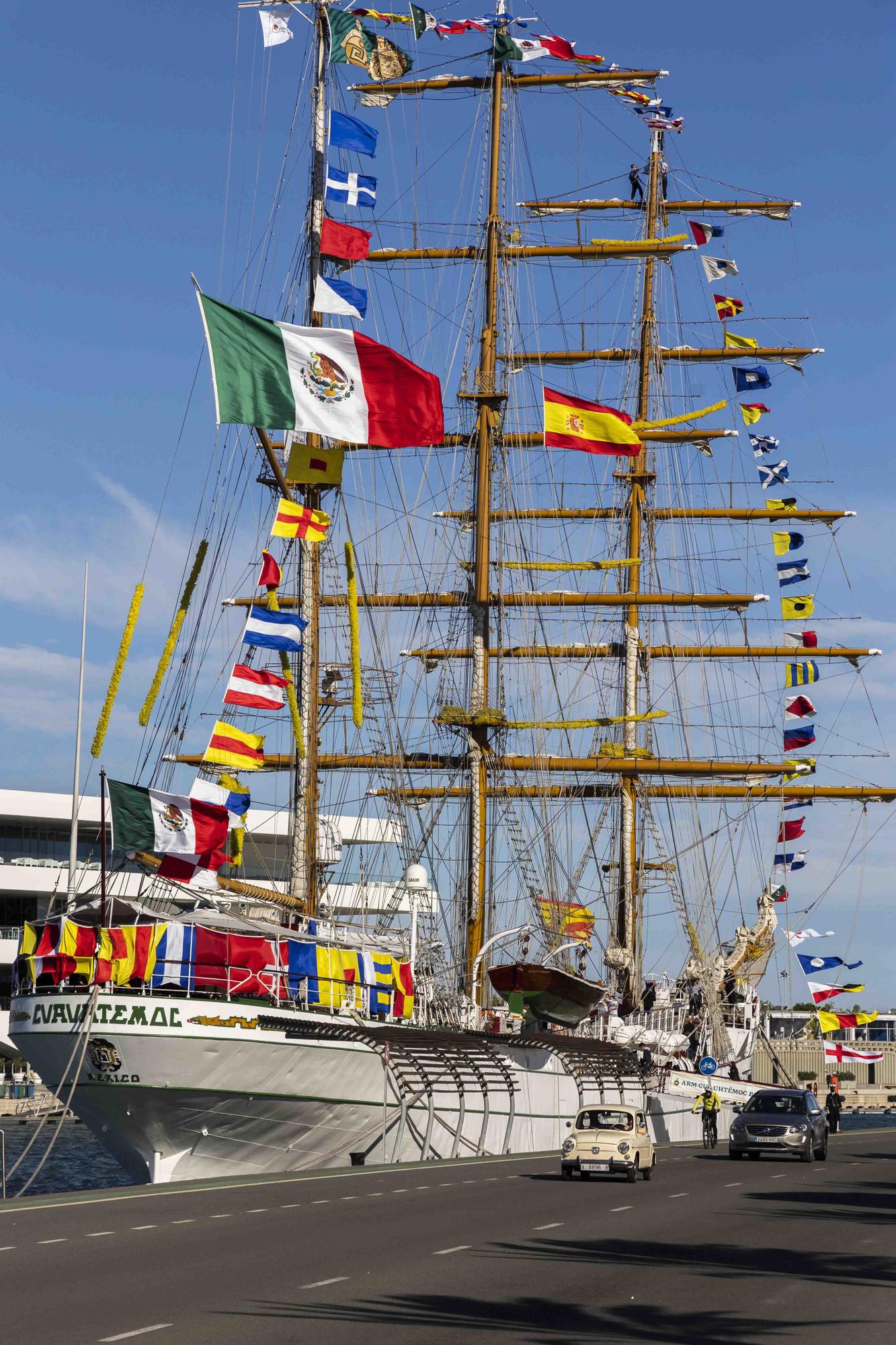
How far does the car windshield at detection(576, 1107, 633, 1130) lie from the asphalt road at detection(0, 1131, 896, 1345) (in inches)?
84.5

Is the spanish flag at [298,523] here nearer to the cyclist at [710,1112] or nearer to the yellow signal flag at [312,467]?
the yellow signal flag at [312,467]

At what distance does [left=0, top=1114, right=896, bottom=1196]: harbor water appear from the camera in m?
43.1

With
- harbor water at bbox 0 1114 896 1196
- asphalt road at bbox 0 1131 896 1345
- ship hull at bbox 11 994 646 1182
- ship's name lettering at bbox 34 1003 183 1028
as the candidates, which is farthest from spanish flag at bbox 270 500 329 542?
asphalt road at bbox 0 1131 896 1345

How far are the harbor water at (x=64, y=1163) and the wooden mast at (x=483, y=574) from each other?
12051 mm

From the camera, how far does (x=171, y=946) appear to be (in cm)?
3131

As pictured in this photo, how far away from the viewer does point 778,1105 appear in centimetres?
3694

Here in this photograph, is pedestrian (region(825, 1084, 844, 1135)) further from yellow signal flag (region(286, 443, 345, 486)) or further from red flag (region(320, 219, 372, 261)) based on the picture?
red flag (region(320, 219, 372, 261))

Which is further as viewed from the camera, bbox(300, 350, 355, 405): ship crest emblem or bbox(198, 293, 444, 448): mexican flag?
bbox(300, 350, 355, 405): ship crest emblem

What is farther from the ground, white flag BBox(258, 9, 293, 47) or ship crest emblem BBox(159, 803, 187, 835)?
white flag BBox(258, 9, 293, 47)

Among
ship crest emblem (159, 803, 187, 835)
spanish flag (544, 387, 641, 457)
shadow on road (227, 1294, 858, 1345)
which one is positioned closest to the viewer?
shadow on road (227, 1294, 858, 1345)

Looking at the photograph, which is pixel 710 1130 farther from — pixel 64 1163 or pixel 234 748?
pixel 64 1163

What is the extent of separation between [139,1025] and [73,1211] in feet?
30.0

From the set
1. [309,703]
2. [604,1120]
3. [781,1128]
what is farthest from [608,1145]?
[309,703]

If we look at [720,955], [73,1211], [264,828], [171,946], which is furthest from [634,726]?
[73,1211]
